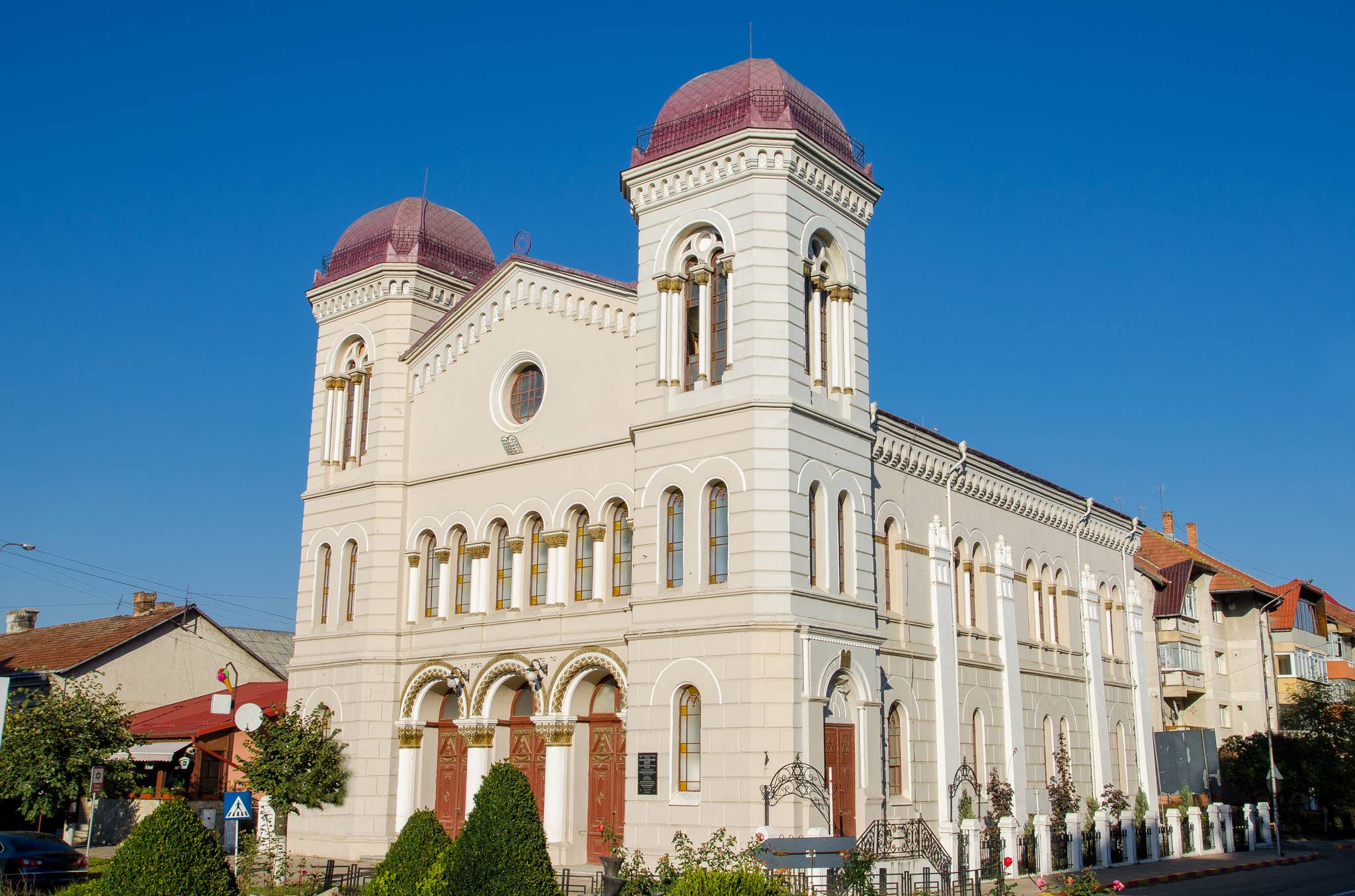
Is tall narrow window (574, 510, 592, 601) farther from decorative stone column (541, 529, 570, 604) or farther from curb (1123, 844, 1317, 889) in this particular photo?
curb (1123, 844, 1317, 889)

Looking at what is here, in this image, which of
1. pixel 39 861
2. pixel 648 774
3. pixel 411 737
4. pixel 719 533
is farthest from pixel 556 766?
pixel 39 861

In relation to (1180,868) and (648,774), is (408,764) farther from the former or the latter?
(1180,868)

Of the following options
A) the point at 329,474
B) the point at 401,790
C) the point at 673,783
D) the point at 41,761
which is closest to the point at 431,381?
the point at 329,474

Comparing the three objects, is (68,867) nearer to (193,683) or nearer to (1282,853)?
(193,683)

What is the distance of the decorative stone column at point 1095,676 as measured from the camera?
36500mm

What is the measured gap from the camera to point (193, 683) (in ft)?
150

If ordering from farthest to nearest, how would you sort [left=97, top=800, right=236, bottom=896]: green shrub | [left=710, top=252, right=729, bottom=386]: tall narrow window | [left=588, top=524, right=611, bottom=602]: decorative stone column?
1. [left=588, top=524, right=611, bottom=602]: decorative stone column
2. [left=710, top=252, right=729, bottom=386]: tall narrow window
3. [left=97, top=800, right=236, bottom=896]: green shrub

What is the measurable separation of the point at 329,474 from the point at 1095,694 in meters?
23.2

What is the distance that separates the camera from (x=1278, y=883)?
26469 mm

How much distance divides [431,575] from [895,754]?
12.0m

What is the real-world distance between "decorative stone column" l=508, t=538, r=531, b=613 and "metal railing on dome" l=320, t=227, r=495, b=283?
854 centimetres

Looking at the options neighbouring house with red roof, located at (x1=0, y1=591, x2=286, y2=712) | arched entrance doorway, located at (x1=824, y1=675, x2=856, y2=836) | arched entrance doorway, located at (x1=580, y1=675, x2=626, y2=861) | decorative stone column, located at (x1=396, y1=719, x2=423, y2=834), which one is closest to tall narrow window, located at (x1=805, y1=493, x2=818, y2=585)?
arched entrance doorway, located at (x1=824, y1=675, x2=856, y2=836)

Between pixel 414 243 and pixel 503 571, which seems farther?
pixel 414 243

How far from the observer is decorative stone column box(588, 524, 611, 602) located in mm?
26750
